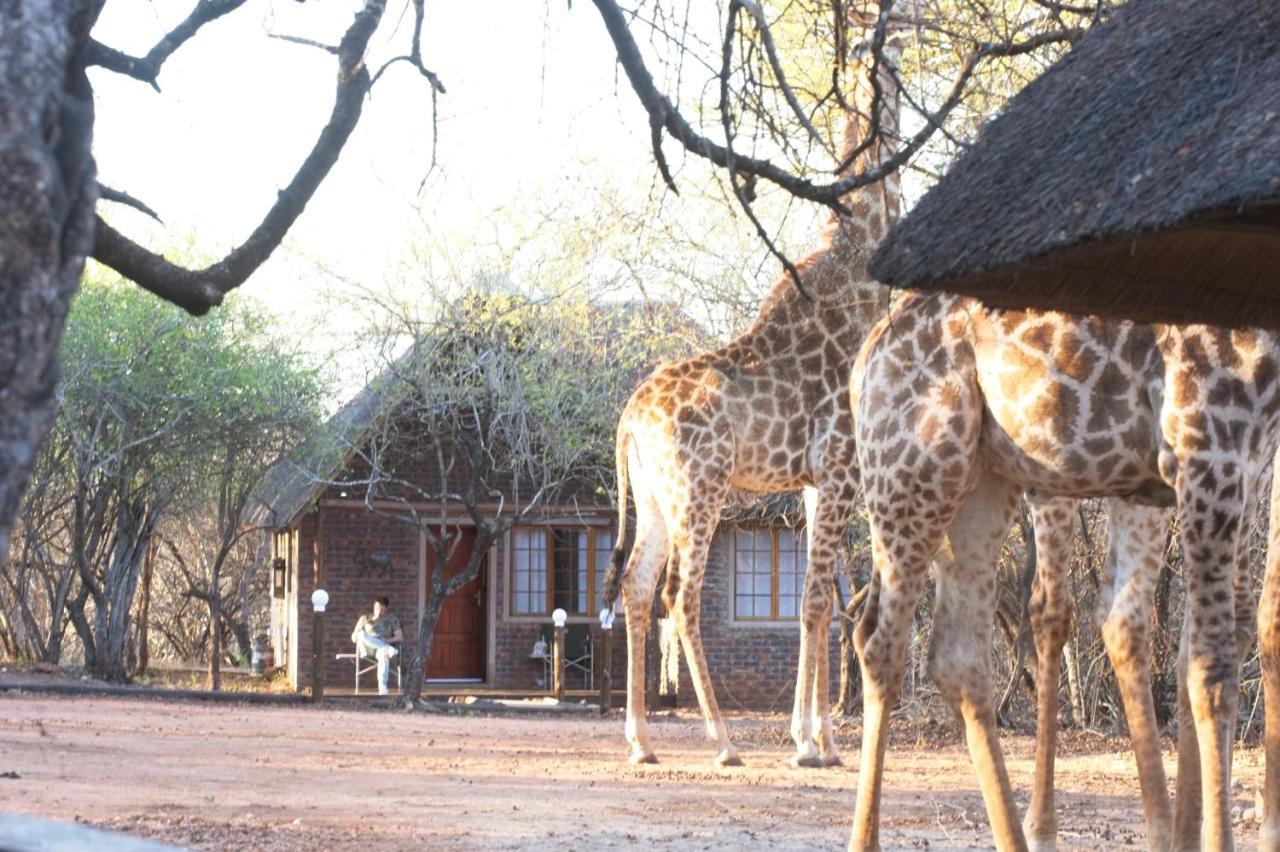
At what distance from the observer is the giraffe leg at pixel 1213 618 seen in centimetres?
580

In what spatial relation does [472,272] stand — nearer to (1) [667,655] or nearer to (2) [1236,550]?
(1) [667,655]

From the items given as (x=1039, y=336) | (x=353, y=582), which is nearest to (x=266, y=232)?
(x=1039, y=336)

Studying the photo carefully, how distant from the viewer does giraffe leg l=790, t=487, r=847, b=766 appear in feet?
38.7

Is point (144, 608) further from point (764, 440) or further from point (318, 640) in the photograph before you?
point (764, 440)

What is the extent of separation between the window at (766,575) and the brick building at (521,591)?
0.02 meters

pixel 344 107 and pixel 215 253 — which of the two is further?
pixel 215 253

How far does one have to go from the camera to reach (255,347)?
85.8 ft

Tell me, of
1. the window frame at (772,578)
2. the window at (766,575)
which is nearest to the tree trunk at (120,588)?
the window frame at (772,578)

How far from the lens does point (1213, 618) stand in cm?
593

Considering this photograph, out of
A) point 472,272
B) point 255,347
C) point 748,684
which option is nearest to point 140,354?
point 255,347

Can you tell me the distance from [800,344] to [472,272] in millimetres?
9141

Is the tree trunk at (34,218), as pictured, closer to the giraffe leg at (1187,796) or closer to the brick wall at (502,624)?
the giraffe leg at (1187,796)

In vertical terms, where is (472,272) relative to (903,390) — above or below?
above

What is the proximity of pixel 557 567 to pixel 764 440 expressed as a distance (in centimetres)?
1518
